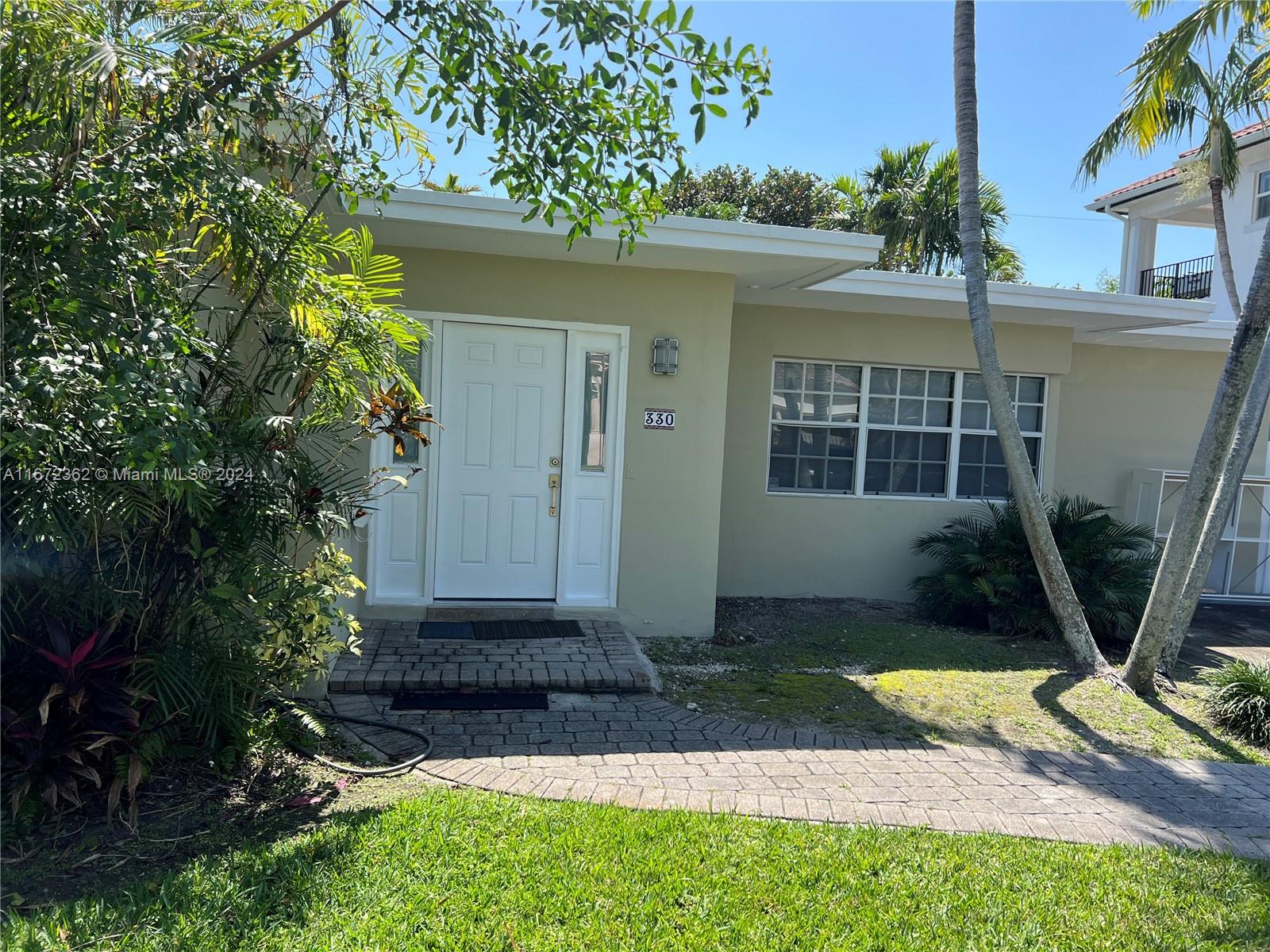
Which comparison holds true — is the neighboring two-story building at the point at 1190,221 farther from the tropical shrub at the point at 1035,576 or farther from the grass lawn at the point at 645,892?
the grass lawn at the point at 645,892

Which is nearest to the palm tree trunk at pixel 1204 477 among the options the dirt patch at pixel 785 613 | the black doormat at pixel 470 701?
the dirt patch at pixel 785 613

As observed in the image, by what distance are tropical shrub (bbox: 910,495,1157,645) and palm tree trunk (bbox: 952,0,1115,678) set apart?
4.24 ft

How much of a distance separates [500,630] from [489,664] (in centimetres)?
99

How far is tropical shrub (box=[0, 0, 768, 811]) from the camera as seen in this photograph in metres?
3.26

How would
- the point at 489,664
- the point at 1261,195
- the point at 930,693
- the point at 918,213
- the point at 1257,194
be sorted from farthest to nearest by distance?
the point at 918,213
the point at 1257,194
the point at 1261,195
the point at 930,693
the point at 489,664

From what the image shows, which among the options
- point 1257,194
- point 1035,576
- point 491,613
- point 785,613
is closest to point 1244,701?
point 1035,576

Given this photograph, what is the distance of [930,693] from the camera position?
253 inches

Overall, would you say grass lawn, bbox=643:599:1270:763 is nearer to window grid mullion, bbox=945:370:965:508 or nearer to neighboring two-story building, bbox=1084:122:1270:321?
window grid mullion, bbox=945:370:965:508

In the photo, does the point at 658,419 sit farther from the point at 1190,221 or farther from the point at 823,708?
the point at 1190,221

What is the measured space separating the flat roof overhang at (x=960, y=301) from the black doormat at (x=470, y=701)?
4850 mm

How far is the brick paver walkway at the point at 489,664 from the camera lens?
19.2 feet

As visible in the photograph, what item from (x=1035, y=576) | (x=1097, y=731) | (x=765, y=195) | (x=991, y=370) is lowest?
(x=1097, y=731)

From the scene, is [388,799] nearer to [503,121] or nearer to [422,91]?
[503,121]

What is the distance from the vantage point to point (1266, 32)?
7059 millimetres
